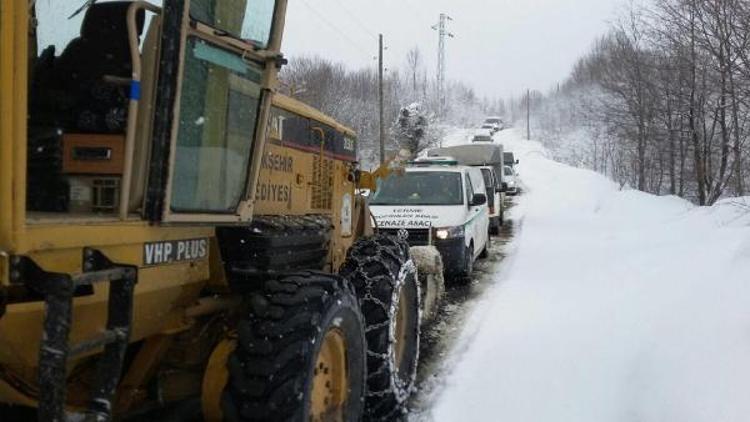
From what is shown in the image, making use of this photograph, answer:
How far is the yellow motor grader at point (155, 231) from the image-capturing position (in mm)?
2307

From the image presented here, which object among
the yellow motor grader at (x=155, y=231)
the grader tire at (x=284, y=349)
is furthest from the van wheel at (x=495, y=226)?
the grader tire at (x=284, y=349)

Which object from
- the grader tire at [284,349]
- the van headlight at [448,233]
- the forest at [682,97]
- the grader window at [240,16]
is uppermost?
the forest at [682,97]

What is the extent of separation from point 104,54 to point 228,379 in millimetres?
1562

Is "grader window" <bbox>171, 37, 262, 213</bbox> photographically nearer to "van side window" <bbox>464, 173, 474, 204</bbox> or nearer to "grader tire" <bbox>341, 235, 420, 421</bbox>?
"grader tire" <bbox>341, 235, 420, 421</bbox>

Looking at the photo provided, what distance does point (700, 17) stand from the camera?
18.2 meters

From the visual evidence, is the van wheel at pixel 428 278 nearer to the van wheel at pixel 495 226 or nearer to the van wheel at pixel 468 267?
the van wheel at pixel 468 267

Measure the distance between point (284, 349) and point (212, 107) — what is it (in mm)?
1122

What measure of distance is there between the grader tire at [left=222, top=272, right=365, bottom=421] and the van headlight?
681 centimetres

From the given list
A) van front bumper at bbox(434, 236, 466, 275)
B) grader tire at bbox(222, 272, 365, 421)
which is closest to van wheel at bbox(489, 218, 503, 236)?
van front bumper at bbox(434, 236, 466, 275)

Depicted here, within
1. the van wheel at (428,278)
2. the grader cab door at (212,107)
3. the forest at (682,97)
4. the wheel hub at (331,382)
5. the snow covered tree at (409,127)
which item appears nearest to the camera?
the grader cab door at (212,107)

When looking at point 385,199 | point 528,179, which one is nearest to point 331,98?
point 528,179

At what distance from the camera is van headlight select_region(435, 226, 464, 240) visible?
1048cm

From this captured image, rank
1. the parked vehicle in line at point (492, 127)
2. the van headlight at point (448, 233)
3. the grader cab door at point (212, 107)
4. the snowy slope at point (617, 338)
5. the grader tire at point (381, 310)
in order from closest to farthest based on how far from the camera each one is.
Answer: the grader cab door at point (212, 107) < the grader tire at point (381, 310) < the snowy slope at point (617, 338) < the van headlight at point (448, 233) < the parked vehicle in line at point (492, 127)

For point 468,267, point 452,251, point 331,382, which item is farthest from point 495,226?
point 331,382
